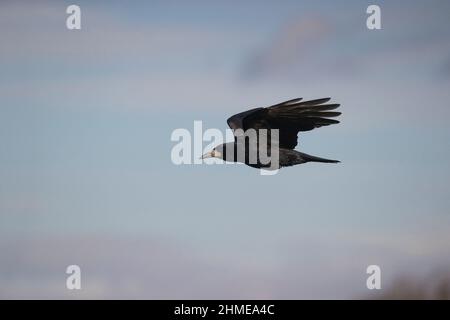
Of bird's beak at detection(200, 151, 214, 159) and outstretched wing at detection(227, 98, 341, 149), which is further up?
outstretched wing at detection(227, 98, 341, 149)

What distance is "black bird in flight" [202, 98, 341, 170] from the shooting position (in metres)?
15.8

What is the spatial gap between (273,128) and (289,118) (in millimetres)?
382

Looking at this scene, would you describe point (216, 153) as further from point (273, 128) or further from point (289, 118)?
point (289, 118)

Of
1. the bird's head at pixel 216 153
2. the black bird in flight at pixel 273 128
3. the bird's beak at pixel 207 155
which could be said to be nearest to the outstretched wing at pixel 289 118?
the black bird in flight at pixel 273 128

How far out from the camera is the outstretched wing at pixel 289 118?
1580 cm

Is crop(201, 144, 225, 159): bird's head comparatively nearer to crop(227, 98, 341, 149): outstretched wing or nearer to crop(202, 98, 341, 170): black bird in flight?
crop(202, 98, 341, 170): black bird in flight

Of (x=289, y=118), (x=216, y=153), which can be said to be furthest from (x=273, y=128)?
(x=216, y=153)

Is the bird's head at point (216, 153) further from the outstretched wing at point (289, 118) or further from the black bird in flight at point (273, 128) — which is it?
the outstretched wing at point (289, 118)

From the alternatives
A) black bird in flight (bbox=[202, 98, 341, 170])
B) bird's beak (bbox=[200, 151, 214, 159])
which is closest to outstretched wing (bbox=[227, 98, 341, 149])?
black bird in flight (bbox=[202, 98, 341, 170])
